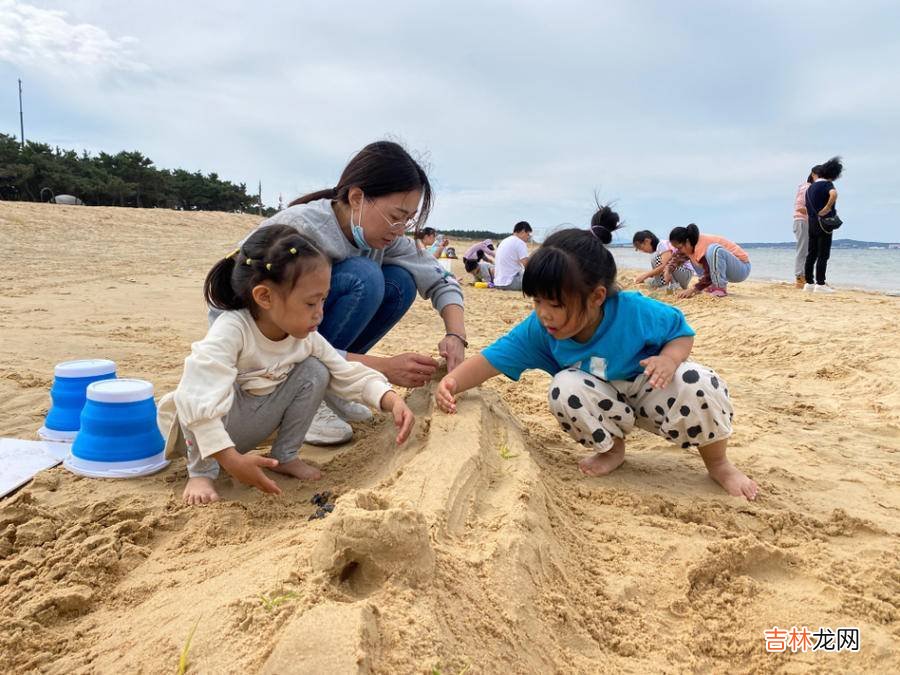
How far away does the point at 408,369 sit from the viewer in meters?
2.87

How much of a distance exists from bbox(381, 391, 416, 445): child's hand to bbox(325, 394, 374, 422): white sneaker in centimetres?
50

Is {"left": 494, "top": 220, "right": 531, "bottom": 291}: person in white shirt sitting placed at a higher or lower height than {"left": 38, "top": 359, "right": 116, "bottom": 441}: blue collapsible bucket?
higher

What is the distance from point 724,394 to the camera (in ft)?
7.68

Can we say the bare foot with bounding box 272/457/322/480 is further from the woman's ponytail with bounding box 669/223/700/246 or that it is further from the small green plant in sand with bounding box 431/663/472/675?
the woman's ponytail with bounding box 669/223/700/246

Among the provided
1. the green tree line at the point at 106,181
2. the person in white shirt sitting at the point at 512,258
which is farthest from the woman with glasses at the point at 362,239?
the green tree line at the point at 106,181

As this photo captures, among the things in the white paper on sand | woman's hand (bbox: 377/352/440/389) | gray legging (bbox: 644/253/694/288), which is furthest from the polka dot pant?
gray legging (bbox: 644/253/694/288)

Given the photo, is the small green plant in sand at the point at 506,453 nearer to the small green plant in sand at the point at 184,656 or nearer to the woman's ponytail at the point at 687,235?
the small green plant in sand at the point at 184,656

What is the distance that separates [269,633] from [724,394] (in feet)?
5.89

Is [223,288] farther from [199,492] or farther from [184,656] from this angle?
[184,656]

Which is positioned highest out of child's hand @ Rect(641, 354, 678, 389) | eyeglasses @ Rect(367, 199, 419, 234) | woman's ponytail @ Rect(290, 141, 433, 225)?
woman's ponytail @ Rect(290, 141, 433, 225)

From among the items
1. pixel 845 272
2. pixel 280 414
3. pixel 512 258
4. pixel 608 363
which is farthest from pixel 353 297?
pixel 845 272

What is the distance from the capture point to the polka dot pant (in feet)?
7.55

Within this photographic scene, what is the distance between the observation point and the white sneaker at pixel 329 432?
2816 mm

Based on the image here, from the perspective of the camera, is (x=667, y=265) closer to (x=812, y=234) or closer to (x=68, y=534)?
(x=812, y=234)
